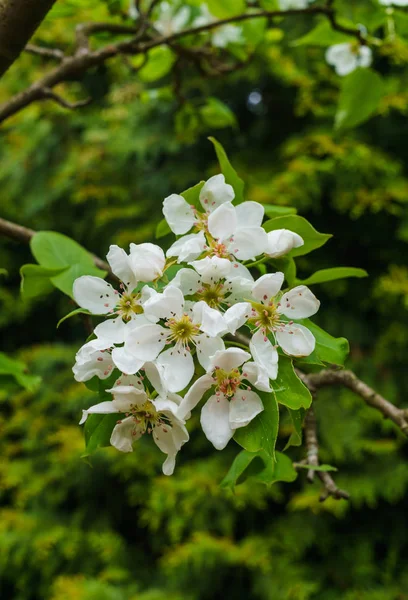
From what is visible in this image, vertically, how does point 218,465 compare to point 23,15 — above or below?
below

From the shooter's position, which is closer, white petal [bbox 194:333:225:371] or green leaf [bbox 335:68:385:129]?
white petal [bbox 194:333:225:371]

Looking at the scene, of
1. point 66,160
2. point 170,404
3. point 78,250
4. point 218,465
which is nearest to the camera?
point 170,404

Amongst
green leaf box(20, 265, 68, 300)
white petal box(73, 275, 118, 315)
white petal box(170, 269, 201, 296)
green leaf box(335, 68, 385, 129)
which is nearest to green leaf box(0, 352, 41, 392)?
green leaf box(20, 265, 68, 300)

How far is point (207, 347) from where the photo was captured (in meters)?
0.49

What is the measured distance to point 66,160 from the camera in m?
3.00

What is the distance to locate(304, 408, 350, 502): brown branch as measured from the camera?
27.7 inches

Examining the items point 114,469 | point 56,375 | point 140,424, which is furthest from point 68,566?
point 140,424

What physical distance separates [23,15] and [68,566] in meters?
2.35

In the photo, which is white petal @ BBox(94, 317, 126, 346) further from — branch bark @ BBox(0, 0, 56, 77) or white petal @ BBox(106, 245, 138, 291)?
branch bark @ BBox(0, 0, 56, 77)

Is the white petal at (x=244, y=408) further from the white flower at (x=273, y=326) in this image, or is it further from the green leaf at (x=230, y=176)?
the green leaf at (x=230, y=176)

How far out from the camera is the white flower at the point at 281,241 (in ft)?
1.77

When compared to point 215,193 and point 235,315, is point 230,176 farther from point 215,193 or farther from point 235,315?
point 235,315

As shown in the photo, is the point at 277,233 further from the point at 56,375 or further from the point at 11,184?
the point at 11,184

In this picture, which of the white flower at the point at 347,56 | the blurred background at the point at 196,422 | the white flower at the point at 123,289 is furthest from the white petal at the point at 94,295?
the blurred background at the point at 196,422
